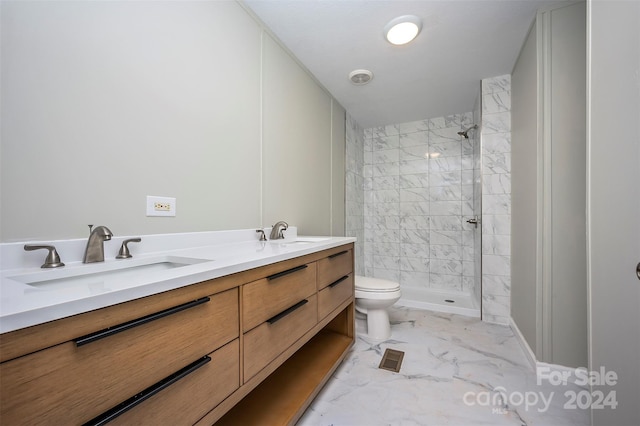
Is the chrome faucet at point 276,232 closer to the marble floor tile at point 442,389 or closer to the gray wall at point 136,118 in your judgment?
the gray wall at point 136,118

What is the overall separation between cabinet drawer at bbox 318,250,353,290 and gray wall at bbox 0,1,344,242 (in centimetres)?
57

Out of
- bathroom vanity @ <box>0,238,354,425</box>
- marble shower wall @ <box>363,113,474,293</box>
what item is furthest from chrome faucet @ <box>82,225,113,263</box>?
marble shower wall @ <box>363,113,474,293</box>

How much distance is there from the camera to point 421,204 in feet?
11.5

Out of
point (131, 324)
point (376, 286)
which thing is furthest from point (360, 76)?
point (131, 324)

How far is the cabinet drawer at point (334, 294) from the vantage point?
1345 mm

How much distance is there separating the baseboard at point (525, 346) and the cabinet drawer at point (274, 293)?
1591mm

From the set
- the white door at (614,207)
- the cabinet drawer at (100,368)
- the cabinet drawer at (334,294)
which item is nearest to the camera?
the cabinet drawer at (100,368)

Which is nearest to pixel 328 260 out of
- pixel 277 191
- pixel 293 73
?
pixel 277 191

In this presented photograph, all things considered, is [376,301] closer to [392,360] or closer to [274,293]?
[392,360]

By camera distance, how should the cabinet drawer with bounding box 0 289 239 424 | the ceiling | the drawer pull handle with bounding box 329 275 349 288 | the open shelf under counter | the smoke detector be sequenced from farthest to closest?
the smoke detector
the ceiling
the drawer pull handle with bounding box 329 275 349 288
the open shelf under counter
the cabinet drawer with bounding box 0 289 239 424

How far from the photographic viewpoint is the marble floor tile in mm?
1243

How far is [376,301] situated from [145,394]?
169 centimetres

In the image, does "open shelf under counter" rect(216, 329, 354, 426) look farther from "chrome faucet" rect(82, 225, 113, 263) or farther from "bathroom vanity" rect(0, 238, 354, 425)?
"chrome faucet" rect(82, 225, 113, 263)

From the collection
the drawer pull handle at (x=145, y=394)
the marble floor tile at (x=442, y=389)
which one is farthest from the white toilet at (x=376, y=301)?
the drawer pull handle at (x=145, y=394)
